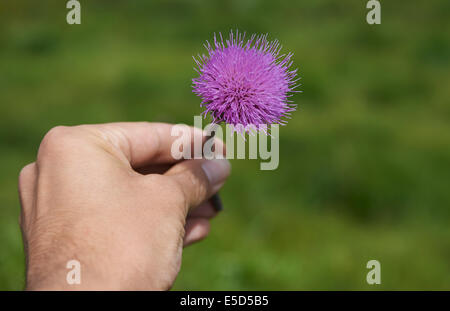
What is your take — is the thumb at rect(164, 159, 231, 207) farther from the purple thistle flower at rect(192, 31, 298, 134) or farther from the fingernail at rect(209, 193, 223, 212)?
the purple thistle flower at rect(192, 31, 298, 134)

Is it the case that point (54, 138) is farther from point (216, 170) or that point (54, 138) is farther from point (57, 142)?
point (216, 170)

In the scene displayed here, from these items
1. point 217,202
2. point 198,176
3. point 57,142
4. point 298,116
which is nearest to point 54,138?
point 57,142

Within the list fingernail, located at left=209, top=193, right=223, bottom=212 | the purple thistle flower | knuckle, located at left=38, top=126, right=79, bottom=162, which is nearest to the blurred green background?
fingernail, located at left=209, top=193, right=223, bottom=212

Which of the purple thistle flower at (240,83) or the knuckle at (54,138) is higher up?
the purple thistle flower at (240,83)

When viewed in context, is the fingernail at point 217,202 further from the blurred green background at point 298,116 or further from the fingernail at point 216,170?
the blurred green background at point 298,116

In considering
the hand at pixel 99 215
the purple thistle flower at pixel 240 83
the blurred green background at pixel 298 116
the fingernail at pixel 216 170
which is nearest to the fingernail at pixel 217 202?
the fingernail at pixel 216 170

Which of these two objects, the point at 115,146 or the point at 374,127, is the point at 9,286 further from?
the point at 374,127
